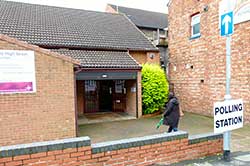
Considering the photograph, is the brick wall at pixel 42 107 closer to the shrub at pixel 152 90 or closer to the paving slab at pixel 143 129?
the paving slab at pixel 143 129

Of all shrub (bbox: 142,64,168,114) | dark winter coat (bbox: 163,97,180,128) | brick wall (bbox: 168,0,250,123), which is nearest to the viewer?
dark winter coat (bbox: 163,97,180,128)

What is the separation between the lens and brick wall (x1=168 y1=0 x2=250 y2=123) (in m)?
9.30

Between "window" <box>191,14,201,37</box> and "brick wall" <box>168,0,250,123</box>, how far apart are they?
9.2 inches

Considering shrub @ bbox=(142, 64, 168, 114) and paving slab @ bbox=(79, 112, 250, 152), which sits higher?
shrub @ bbox=(142, 64, 168, 114)

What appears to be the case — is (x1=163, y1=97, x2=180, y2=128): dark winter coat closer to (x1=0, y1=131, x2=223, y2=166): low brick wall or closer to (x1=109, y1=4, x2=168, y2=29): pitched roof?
(x1=0, y1=131, x2=223, y2=166): low brick wall

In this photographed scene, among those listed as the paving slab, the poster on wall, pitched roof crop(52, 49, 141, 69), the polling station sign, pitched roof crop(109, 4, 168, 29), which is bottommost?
the paving slab

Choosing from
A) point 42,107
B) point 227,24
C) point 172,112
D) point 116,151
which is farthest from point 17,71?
point 227,24

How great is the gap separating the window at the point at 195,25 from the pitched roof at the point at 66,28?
115 inches

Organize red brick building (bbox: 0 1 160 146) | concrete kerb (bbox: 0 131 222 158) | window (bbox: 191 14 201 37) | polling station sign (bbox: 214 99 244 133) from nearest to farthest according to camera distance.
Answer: concrete kerb (bbox: 0 131 222 158) < polling station sign (bbox: 214 99 244 133) < red brick building (bbox: 0 1 160 146) < window (bbox: 191 14 201 37)

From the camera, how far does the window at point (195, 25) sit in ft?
39.7

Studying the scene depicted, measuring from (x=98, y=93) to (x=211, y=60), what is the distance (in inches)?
285

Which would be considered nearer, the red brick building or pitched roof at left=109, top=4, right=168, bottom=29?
the red brick building

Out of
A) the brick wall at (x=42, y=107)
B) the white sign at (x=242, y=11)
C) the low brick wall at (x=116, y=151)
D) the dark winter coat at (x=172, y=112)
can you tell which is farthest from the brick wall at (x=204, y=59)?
the brick wall at (x=42, y=107)

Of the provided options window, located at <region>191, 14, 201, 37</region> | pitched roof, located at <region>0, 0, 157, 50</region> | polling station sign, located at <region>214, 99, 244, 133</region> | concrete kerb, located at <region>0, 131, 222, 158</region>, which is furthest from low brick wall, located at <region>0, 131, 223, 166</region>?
window, located at <region>191, 14, 201, 37</region>
